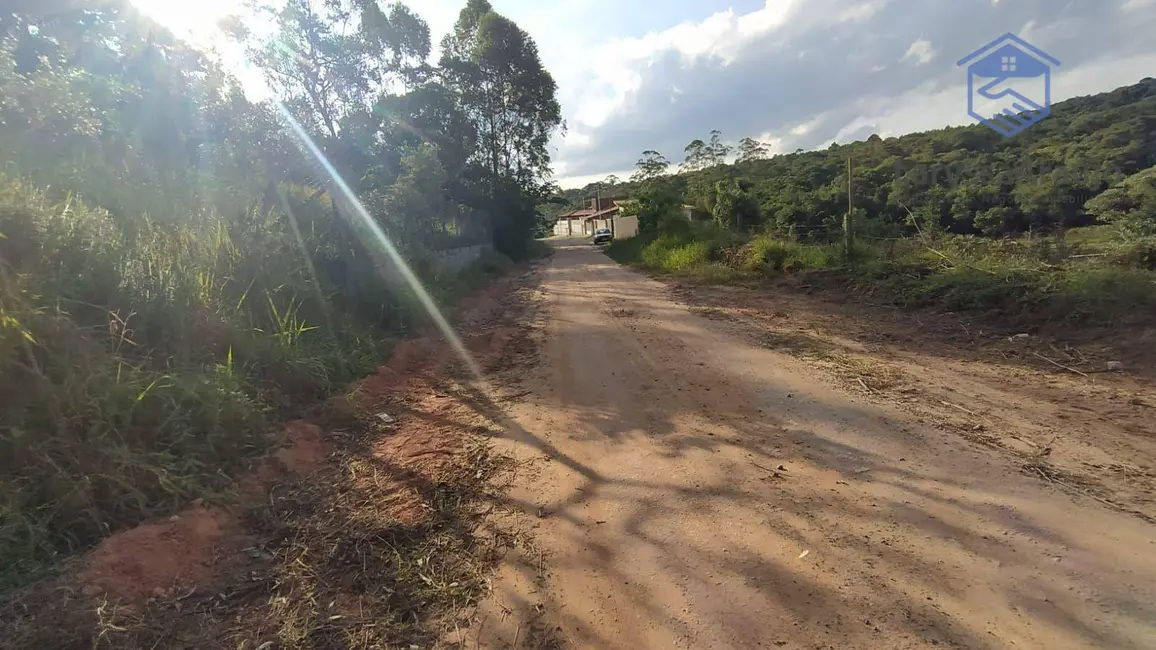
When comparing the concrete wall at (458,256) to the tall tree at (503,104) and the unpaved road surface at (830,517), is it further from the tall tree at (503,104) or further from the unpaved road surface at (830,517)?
the unpaved road surface at (830,517)

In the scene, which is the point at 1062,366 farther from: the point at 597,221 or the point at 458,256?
the point at 597,221

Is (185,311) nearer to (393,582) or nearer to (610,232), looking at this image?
(393,582)

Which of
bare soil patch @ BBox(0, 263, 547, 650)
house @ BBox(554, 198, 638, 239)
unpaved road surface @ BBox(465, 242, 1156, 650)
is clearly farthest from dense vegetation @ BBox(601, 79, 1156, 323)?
house @ BBox(554, 198, 638, 239)

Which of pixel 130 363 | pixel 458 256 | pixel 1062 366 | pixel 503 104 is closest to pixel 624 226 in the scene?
pixel 503 104

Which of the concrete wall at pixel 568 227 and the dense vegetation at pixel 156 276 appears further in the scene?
the concrete wall at pixel 568 227

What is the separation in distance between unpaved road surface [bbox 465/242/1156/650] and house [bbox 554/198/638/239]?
1283 inches

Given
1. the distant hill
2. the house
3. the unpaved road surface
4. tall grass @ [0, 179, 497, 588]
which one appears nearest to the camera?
the unpaved road surface

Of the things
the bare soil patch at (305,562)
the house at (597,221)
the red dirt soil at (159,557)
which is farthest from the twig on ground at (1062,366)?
the house at (597,221)

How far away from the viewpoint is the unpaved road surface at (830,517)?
1.98 m

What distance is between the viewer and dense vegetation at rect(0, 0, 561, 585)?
2977 mm

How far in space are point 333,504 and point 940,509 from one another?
10.9ft

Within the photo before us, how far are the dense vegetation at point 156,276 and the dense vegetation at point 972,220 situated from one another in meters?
7.62

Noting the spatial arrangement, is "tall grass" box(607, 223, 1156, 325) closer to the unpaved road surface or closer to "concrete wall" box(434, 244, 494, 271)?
the unpaved road surface

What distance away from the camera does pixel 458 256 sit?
1708 cm
